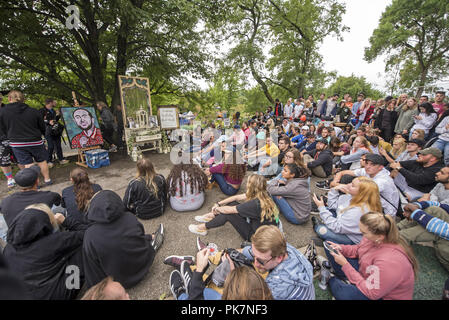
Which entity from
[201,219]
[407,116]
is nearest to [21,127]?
[201,219]

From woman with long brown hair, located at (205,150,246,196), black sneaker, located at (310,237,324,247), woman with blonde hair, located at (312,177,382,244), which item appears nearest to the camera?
woman with blonde hair, located at (312,177,382,244)

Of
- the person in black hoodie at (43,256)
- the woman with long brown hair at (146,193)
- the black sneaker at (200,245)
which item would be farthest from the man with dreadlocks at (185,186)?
the person in black hoodie at (43,256)

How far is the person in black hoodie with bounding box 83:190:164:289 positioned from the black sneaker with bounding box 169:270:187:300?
47 cm

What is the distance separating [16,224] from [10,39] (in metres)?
7.35

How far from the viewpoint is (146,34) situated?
6.48m

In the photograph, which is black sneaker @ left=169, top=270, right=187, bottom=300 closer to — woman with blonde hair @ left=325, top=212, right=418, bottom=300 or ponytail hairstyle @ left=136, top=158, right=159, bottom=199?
ponytail hairstyle @ left=136, top=158, right=159, bottom=199

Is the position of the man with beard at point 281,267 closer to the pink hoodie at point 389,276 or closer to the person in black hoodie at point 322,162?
the pink hoodie at point 389,276

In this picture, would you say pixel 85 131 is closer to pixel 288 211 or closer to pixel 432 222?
→ pixel 288 211

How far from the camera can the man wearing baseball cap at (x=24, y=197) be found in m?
2.21

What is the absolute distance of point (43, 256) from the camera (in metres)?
1.78

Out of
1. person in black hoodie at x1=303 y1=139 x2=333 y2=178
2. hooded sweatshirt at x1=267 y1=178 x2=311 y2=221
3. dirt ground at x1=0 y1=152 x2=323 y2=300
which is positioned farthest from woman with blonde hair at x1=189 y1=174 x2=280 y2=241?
person in black hoodie at x1=303 y1=139 x2=333 y2=178

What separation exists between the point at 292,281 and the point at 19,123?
6.24m

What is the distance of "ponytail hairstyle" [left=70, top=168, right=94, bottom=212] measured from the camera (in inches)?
103

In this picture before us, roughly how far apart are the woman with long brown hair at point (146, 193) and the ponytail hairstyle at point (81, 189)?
22.1 inches
